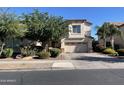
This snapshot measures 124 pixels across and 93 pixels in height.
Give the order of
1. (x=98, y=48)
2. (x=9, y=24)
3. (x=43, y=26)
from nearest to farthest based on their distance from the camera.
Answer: (x=9, y=24)
(x=43, y=26)
(x=98, y=48)

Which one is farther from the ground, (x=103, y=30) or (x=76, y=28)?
(x=76, y=28)

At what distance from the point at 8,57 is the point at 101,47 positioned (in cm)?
1905

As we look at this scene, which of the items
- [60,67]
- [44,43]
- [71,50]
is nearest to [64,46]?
[71,50]

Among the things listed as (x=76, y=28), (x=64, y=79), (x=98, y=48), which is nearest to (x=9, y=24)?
(x=64, y=79)

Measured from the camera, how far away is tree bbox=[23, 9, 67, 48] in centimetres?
2786

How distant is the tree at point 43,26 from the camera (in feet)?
91.4

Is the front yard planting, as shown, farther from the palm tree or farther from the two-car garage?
the palm tree

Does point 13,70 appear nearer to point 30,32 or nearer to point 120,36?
point 30,32

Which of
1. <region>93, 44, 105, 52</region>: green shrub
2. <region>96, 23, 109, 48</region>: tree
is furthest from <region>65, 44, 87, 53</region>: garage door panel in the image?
<region>96, 23, 109, 48</region>: tree

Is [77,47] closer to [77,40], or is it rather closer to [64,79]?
[77,40]

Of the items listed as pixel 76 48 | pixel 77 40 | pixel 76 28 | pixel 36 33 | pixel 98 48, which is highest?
pixel 76 28

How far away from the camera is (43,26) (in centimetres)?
2788

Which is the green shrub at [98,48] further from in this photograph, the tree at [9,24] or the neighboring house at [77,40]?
the tree at [9,24]

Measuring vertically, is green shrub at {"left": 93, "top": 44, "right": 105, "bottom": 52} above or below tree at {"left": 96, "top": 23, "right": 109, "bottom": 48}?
below
